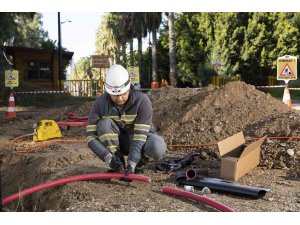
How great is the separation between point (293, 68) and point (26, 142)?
6796 mm

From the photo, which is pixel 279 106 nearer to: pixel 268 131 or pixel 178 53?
pixel 268 131

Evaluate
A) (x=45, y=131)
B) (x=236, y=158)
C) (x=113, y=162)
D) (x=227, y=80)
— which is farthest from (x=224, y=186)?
(x=227, y=80)

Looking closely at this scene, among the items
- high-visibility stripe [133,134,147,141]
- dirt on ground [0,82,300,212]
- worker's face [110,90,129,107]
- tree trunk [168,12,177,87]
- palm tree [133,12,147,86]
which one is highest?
palm tree [133,12,147,86]

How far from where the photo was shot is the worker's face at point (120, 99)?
4.51m

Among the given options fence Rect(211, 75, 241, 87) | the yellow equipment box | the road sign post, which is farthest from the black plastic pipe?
fence Rect(211, 75, 241, 87)

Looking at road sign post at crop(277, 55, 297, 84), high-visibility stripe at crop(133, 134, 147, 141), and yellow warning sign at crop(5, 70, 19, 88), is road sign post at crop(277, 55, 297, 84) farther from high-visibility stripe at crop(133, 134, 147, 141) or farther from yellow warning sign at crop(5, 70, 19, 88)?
yellow warning sign at crop(5, 70, 19, 88)

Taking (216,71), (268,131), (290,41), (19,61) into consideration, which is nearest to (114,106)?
(268,131)

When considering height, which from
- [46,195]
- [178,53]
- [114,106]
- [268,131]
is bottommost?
[46,195]

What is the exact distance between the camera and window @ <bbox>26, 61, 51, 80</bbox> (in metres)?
25.4

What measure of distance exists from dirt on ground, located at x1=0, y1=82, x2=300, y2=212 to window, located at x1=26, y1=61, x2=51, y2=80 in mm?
14808

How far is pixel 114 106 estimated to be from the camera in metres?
4.66

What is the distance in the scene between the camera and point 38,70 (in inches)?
1008

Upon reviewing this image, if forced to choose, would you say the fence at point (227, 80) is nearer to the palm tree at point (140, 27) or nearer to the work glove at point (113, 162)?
the palm tree at point (140, 27)

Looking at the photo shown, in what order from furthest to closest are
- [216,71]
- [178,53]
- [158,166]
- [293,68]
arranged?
[178,53]
[216,71]
[293,68]
[158,166]
